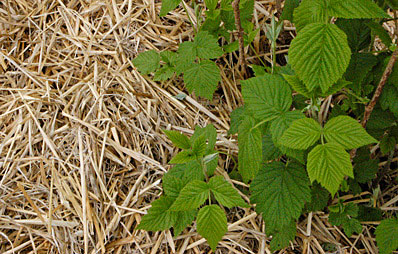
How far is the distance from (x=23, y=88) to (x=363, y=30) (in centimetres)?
129

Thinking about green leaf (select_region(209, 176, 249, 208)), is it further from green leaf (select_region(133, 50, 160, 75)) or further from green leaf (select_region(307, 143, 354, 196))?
green leaf (select_region(133, 50, 160, 75))

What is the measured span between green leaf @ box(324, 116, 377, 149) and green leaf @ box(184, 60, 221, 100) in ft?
1.78

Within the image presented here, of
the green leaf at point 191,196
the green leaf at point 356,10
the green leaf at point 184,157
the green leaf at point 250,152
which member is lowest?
the green leaf at point 191,196

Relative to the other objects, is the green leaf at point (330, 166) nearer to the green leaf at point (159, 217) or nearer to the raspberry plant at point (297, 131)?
the raspberry plant at point (297, 131)

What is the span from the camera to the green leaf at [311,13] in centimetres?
94

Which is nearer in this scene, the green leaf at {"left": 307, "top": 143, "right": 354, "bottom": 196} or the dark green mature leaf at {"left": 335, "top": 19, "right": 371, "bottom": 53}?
the green leaf at {"left": 307, "top": 143, "right": 354, "bottom": 196}

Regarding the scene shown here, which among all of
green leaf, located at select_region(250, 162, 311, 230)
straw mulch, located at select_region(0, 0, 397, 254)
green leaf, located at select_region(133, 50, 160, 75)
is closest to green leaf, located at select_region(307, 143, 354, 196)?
green leaf, located at select_region(250, 162, 311, 230)

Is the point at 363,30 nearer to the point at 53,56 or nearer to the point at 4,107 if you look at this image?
the point at 53,56

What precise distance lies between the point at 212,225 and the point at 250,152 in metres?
0.23

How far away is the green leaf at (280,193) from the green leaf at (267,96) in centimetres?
22

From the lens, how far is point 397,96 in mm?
1145

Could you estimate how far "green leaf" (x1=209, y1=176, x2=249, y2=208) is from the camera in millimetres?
1126

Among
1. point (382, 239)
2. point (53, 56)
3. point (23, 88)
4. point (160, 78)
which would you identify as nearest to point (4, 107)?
point (23, 88)


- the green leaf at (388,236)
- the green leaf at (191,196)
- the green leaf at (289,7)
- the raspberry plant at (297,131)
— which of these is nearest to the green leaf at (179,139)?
the raspberry plant at (297,131)
